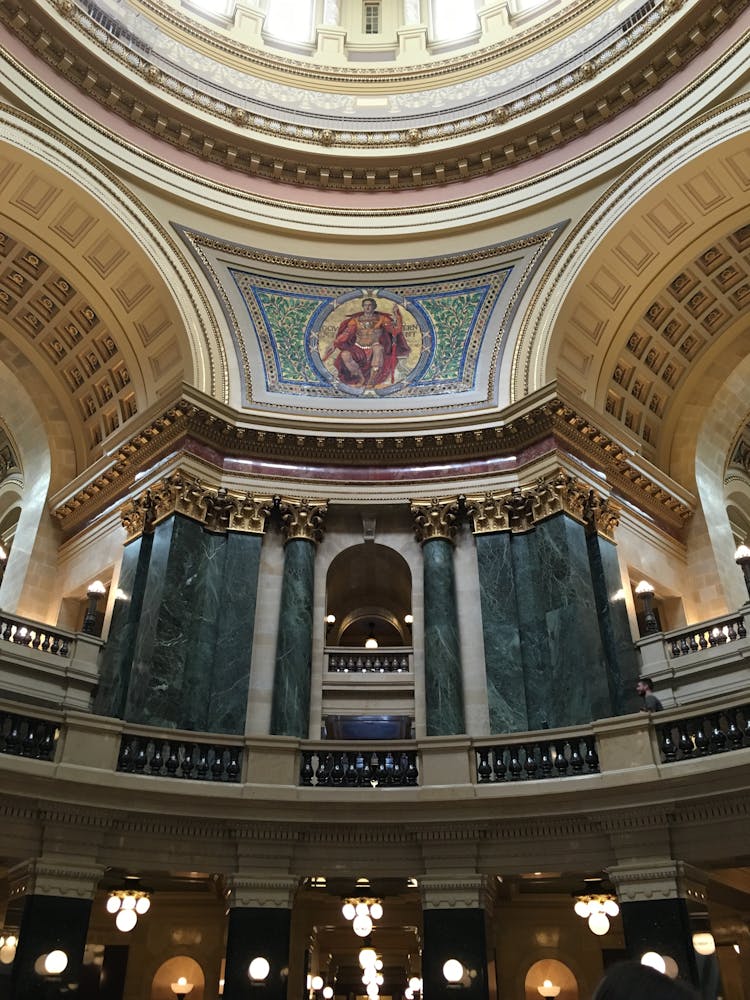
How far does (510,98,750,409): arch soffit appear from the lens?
1678 cm

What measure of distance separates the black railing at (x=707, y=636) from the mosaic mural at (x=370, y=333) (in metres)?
6.98

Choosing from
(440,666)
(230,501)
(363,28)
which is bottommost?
(440,666)

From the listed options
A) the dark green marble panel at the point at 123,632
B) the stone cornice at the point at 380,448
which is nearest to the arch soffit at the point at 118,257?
the stone cornice at the point at 380,448

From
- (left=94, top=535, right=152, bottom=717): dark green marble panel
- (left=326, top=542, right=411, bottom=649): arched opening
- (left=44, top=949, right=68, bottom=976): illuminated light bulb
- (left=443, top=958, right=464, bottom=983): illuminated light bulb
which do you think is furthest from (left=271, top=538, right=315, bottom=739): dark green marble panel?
(left=44, top=949, right=68, bottom=976): illuminated light bulb

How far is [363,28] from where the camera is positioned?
23.7 m

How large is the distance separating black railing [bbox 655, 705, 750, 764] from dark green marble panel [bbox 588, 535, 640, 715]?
10.4 feet

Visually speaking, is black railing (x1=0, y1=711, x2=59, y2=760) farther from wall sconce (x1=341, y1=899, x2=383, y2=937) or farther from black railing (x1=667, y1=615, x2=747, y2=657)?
black railing (x1=667, y1=615, x2=747, y2=657)

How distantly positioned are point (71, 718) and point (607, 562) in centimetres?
991

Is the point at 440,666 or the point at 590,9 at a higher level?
the point at 590,9

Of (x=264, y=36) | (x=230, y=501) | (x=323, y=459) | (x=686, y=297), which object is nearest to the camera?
(x=230, y=501)

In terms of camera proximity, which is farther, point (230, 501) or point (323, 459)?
point (323, 459)

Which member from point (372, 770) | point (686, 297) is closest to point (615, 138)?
point (686, 297)

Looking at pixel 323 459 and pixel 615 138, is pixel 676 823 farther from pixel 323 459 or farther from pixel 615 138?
pixel 615 138

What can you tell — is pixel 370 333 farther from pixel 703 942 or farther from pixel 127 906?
pixel 703 942
